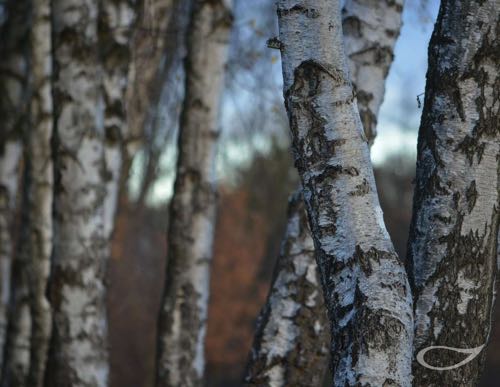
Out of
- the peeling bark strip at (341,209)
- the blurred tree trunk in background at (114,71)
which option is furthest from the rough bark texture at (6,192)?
the peeling bark strip at (341,209)

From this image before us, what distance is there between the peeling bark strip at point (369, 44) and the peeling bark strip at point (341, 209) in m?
1.58

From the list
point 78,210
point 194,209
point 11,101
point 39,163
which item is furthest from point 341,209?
point 11,101

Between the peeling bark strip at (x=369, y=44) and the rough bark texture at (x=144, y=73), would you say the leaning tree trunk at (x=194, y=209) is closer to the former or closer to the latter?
the rough bark texture at (x=144, y=73)

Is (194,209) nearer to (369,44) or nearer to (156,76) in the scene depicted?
(369,44)

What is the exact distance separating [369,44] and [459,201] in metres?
1.74

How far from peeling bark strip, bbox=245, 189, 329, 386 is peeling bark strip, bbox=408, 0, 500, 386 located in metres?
1.34

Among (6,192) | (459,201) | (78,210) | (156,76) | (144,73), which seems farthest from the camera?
(156,76)

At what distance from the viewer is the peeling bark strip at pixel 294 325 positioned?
4699mm

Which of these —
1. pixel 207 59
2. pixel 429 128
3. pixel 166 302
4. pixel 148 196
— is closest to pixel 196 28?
pixel 207 59

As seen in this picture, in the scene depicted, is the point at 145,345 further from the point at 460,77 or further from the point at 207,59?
the point at 460,77

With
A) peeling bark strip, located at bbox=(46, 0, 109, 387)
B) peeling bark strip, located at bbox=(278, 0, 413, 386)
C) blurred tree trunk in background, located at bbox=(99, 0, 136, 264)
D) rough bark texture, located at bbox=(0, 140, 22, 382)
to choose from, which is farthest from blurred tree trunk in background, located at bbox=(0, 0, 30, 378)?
peeling bark strip, located at bbox=(278, 0, 413, 386)

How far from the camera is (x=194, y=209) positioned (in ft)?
22.4

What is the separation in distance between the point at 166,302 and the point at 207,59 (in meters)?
2.05

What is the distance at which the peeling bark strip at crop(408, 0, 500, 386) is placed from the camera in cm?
325
